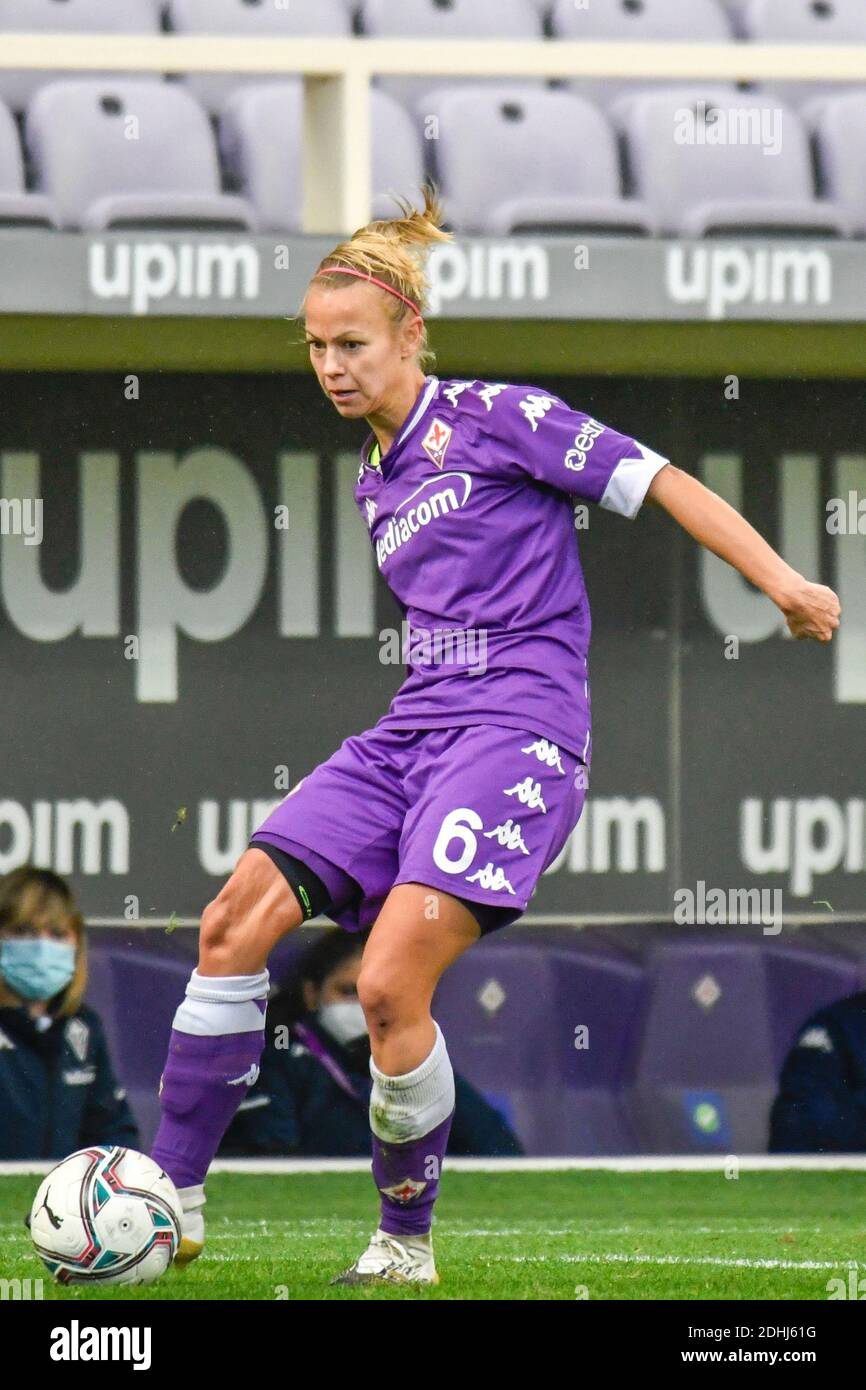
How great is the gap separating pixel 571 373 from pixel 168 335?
1340mm

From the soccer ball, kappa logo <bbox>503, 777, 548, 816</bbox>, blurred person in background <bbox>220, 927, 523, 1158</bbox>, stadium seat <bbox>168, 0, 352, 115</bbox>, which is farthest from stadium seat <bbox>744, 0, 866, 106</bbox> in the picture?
the soccer ball

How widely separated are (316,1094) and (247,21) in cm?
395

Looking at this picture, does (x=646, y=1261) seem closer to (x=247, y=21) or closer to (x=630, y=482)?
(x=630, y=482)

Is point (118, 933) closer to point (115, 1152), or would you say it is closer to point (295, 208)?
point (295, 208)

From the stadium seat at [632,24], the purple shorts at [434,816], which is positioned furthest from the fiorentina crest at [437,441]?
the stadium seat at [632,24]

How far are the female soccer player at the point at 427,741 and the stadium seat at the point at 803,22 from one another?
5630 mm

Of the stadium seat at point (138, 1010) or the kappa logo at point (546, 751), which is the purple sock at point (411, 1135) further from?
the stadium seat at point (138, 1010)

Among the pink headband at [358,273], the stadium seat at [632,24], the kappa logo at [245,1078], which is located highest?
the stadium seat at [632,24]

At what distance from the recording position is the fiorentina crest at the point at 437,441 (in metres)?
4.06

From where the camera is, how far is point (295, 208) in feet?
25.9

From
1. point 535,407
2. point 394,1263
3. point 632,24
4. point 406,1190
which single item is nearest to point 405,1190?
point 406,1190

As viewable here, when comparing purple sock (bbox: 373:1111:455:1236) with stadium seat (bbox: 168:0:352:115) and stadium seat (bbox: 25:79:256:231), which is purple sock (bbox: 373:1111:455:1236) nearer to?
stadium seat (bbox: 25:79:256:231)

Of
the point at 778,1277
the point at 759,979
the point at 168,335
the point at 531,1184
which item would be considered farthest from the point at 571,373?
the point at 778,1277

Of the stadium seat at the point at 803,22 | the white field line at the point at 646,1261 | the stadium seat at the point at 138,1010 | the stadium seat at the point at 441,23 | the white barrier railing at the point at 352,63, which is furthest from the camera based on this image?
the stadium seat at the point at 803,22
